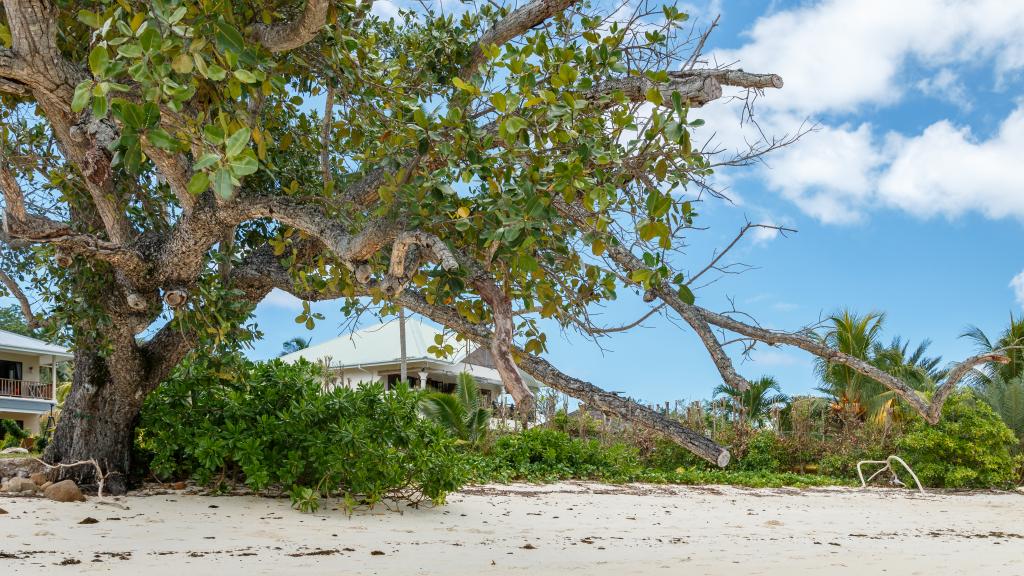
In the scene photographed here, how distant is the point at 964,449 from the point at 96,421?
44.9ft

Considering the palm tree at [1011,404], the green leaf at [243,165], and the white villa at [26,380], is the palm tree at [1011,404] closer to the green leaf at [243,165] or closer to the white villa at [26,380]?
the green leaf at [243,165]

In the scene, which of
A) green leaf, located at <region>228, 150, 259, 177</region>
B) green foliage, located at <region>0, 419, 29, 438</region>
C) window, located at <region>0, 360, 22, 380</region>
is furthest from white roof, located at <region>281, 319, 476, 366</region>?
green leaf, located at <region>228, 150, 259, 177</region>

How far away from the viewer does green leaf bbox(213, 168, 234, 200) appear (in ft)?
8.90

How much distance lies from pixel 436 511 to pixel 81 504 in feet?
10.5

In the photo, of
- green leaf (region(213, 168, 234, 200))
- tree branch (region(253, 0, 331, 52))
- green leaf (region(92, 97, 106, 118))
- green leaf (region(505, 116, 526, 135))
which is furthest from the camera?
tree branch (region(253, 0, 331, 52))

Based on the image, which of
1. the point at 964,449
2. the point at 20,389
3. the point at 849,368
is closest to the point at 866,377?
the point at 849,368

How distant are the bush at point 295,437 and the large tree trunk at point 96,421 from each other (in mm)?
269

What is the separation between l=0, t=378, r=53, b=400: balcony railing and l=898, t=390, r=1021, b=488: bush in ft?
84.0

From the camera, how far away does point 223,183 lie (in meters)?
2.77

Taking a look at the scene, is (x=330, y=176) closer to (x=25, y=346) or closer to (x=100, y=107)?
(x=100, y=107)

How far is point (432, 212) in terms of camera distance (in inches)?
177

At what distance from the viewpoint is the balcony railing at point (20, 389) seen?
25.4m

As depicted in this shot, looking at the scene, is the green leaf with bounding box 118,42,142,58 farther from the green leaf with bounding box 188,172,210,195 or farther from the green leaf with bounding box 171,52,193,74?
the green leaf with bounding box 188,172,210,195

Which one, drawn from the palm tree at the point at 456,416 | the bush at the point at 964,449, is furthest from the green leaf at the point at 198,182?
the bush at the point at 964,449
